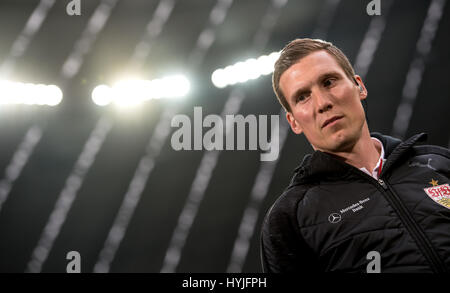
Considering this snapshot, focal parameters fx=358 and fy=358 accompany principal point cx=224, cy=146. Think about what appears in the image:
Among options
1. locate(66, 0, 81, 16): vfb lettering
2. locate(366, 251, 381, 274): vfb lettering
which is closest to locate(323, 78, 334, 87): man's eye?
locate(366, 251, 381, 274): vfb lettering

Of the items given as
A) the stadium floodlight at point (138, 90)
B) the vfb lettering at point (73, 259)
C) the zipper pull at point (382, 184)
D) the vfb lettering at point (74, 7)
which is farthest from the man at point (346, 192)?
the vfb lettering at point (73, 259)

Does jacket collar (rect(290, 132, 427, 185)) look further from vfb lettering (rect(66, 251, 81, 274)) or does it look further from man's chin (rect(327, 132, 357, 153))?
vfb lettering (rect(66, 251, 81, 274))

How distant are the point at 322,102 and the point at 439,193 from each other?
0.30m

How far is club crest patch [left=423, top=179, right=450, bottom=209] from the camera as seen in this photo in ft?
2.30

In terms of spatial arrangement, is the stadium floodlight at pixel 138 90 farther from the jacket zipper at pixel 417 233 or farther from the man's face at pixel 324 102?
the jacket zipper at pixel 417 233

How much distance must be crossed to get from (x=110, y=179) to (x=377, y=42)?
6.92 feet

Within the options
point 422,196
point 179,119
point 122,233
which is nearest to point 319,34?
point 179,119

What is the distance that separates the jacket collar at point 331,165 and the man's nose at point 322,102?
10 centimetres

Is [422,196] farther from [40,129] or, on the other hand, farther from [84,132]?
[40,129]

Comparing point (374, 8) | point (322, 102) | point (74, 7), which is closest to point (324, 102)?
point (322, 102)

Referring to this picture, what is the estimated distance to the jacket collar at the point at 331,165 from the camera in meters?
0.78
